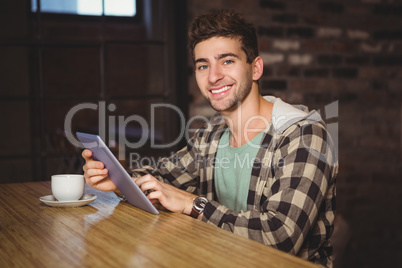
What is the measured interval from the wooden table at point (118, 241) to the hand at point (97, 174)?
0.45ft

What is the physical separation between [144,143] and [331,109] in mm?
1240

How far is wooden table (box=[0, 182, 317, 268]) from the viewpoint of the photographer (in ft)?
2.98

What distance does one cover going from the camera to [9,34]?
8.06 feet

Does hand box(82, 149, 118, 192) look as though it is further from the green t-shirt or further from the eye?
the eye

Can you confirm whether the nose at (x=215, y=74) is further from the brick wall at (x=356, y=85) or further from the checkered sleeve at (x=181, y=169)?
the brick wall at (x=356, y=85)

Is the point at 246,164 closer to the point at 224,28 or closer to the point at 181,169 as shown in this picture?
Result: the point at 181,169

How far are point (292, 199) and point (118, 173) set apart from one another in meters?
0.49

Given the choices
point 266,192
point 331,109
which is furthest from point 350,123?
point 266,192

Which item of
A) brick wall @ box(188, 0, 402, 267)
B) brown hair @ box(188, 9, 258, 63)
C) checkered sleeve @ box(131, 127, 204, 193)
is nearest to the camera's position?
brown hair @ box(188, 9, 258, 63)

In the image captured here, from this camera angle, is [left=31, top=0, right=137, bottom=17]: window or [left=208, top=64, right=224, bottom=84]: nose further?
[left=31, top=0, right=137, bottom=17]: window

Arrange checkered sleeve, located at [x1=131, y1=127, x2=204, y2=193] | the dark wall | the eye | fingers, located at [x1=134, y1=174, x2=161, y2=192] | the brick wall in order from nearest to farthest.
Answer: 1. fingers, located at [x1=134, y1=174, x2=161, y2=192]
2. the eye
3. checkered sleeve, located at [x1=131, y1=127, x2=204, y2=193]
4. the dark wall
5. the brick wall

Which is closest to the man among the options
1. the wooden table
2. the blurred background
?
the wooden table

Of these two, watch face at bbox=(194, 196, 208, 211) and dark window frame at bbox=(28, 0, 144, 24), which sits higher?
dark window frame at bbox=(28, 0, 144, 24)

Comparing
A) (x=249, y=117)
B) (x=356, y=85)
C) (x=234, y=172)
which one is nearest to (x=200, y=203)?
(x=234, y=172)
